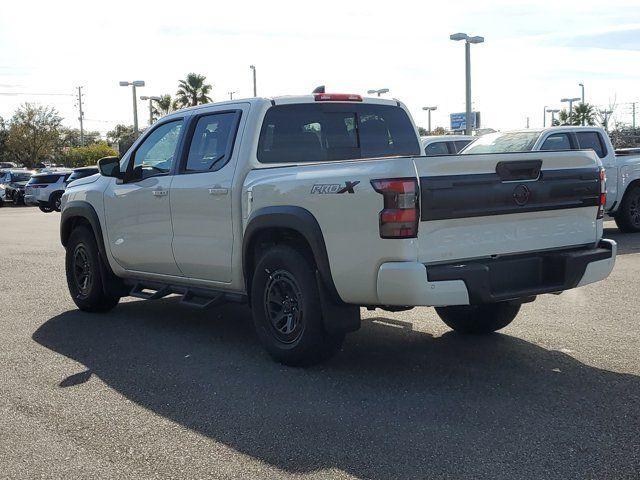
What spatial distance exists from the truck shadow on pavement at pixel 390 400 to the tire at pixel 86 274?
2.78 feet

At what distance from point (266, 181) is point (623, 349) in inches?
117

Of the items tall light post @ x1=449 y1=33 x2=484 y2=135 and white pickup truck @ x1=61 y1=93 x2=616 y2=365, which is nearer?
white pickup truck @ x1=61 y1=93 x2=616 y2=365

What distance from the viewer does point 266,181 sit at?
573 centimetres

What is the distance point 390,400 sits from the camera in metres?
4.96

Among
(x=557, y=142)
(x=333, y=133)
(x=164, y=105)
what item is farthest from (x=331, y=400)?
(x=164, y=105)

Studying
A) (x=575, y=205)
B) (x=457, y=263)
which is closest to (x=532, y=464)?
(x=457, y=263)

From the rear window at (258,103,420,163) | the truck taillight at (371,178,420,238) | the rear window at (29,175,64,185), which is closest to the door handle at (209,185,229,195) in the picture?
the rear window at (258,103,420,163)

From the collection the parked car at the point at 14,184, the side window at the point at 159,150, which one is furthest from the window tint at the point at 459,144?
the parked car at the point at 14,184

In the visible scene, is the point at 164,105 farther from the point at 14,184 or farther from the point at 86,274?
the point at 86,274

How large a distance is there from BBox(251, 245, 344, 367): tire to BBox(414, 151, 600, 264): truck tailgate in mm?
942

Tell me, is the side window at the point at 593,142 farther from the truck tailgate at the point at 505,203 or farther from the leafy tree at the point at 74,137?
the leafy tree at the point at 74,137

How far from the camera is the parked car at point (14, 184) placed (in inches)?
1519

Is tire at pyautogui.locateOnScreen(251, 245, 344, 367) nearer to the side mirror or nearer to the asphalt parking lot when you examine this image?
the asphalt parking lot

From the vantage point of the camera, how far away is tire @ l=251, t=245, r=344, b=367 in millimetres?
5453
